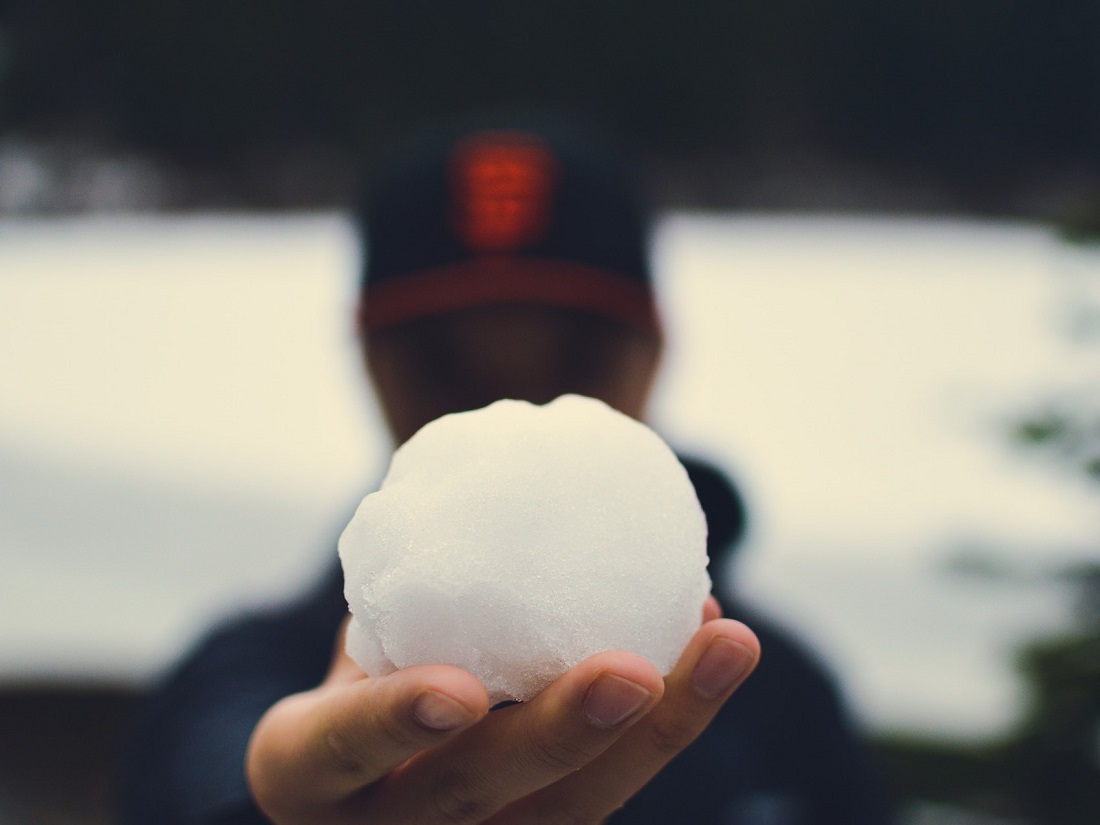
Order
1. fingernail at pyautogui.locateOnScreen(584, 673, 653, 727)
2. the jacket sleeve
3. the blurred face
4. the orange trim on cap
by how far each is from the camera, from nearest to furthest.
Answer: fingernail at pyautogui.locateOnScreen(584, 673, 653, 727)
the jacket sleeve
the blurred face
the orange trim on cap

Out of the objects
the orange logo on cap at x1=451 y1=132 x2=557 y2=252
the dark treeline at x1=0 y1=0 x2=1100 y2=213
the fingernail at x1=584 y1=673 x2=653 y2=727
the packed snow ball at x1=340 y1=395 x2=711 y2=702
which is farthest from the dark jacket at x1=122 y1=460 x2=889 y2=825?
the dark treeline at x1=0 y1=0 x2=1100 y2=213

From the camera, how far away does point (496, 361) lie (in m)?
1.16

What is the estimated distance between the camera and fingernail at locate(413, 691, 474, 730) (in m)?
0.40

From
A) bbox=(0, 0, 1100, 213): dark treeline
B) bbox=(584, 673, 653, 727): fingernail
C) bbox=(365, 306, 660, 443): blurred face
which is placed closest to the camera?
bbox=(584, 673, 653, 727): fingernail

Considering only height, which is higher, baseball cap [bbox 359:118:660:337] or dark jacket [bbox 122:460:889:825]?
baseball cap [bbox 359:118:660:337]

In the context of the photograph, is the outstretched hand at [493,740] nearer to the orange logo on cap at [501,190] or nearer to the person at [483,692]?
the person at [483,692]

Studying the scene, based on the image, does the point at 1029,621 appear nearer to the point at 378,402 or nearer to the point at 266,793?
the point at 378,402

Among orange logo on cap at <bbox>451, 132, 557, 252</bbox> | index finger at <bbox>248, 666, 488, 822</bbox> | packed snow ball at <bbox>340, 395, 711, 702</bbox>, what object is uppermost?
orange logo on cap at <bbox>451, 132, 557, 252</bbox>

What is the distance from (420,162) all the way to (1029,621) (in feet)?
4.98

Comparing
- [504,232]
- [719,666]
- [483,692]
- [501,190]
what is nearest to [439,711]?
[483,692]

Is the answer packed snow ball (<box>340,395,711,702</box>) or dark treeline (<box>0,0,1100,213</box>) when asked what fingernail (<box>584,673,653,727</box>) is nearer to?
packed snow ball (<box>340,395,711,702</box>)

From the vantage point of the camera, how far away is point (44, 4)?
2906mm

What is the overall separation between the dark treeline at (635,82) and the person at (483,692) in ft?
4.65

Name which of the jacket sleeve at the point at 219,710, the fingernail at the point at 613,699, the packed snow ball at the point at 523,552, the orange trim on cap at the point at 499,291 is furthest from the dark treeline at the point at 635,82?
the fingernail at the point at 613,699
